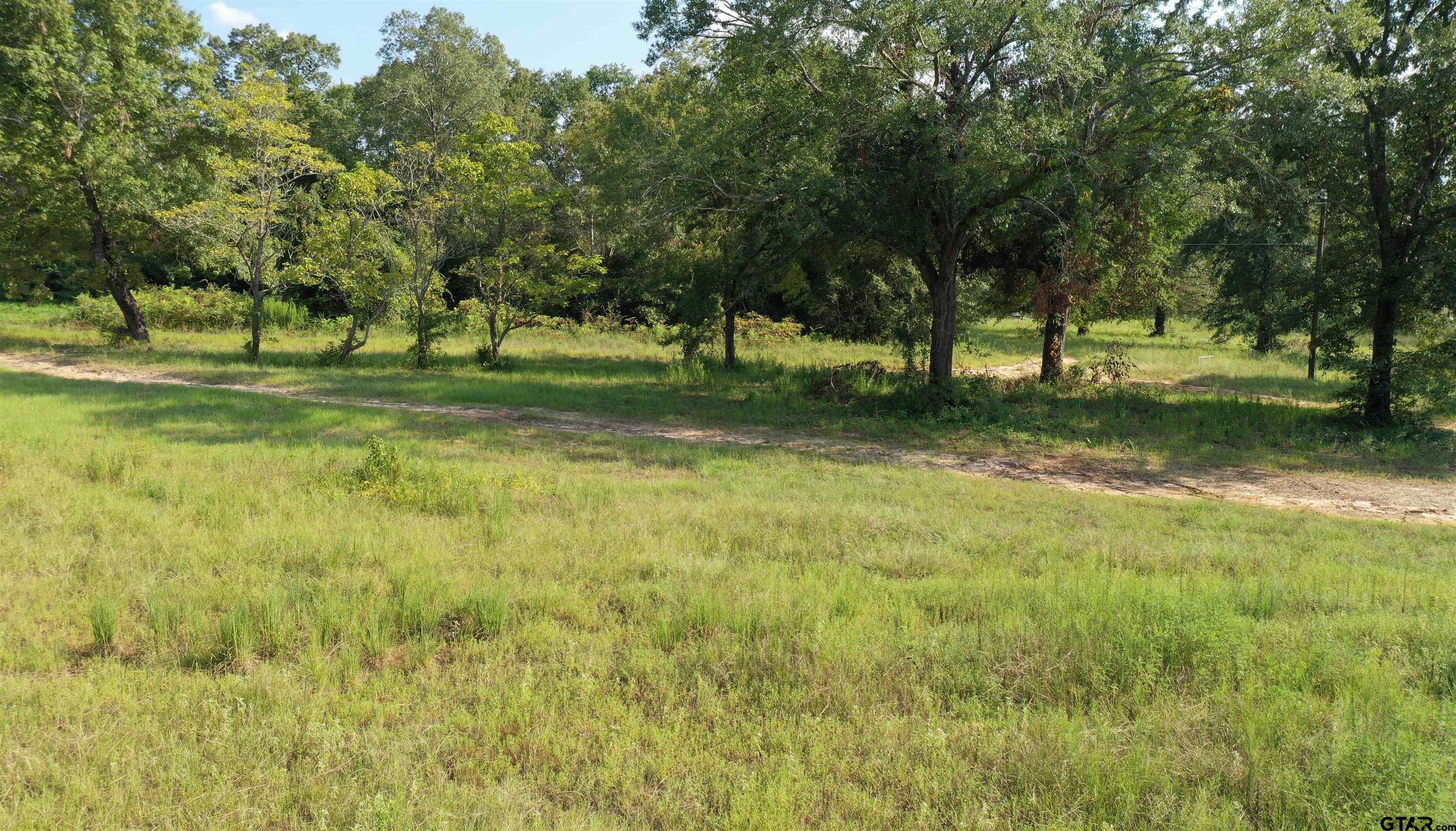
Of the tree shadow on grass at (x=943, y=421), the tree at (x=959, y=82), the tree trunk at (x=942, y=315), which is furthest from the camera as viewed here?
the tree trunk at (x=942, y=315)

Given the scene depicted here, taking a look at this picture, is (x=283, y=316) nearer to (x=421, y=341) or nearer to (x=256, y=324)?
(x=256, y=324)

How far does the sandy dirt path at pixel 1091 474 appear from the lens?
1011 centimetres

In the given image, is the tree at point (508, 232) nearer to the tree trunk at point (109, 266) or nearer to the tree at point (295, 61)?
the tree trunk at point (109, 266)

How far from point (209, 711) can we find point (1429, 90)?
1946 cm

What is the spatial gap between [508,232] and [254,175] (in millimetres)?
6580

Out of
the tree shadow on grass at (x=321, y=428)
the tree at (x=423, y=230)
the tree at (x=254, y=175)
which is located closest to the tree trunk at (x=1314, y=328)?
the tree shadow on grass at (x=321, y=428)

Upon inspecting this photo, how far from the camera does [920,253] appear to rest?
16.6 m

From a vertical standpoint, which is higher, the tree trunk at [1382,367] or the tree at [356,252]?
the tree at [356,252]

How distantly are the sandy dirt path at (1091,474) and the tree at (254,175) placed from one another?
7826mm

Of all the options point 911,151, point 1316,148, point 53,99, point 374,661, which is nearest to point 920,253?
point 911,151

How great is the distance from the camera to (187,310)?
32.7 metres

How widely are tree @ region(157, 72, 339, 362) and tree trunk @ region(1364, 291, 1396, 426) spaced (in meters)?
24.2

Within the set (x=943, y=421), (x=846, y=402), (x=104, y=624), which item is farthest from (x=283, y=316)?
(x=104, y=624)

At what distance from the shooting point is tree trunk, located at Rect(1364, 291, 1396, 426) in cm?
1553
